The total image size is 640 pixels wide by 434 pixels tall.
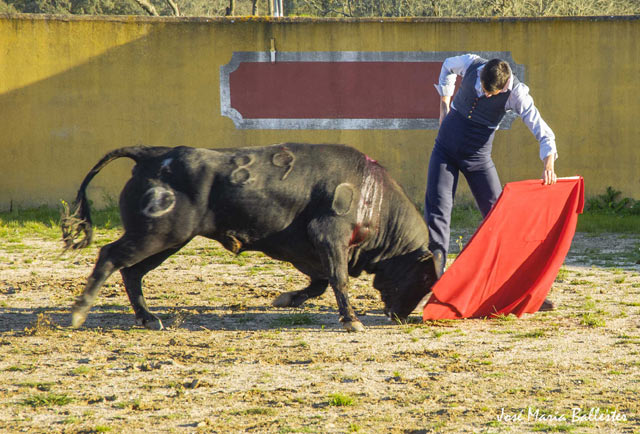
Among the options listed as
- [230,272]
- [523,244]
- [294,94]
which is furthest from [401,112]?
[523,244]

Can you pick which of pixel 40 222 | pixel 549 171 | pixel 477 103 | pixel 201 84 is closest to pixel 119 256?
pixel 477 103

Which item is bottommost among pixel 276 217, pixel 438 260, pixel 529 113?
pixel 438 260

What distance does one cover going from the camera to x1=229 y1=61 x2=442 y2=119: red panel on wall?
11.3 m

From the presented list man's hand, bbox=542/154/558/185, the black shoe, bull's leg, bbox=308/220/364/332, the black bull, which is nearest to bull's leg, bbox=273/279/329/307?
the black bull

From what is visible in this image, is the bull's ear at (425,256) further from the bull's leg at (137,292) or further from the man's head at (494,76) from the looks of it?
the bull's leg at (137,292)

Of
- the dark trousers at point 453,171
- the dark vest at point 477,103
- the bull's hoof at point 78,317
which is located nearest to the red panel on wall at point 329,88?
the dark trousers at point 453,171

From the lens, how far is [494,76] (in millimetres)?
5562

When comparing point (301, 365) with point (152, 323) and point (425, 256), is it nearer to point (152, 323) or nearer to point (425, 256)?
point (152, 323)

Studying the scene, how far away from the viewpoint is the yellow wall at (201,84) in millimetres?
11328

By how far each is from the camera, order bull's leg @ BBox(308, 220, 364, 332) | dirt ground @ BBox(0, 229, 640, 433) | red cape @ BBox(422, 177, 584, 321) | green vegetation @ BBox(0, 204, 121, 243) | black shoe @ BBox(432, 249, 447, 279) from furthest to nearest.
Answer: green vegetation @ BBox(0, 204, 121, 243)
black shoe @ BBox(432, 249, 447, 279)
red cape @ BBox(422, 177, 584, 321)
bull's leg @ BBox(308, 220, 364, 332)
dirt ground @ BBox(0, 229, 640, 433)

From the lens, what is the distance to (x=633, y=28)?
37.2 feet

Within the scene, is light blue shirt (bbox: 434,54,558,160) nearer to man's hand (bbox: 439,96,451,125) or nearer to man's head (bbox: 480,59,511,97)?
man's head (bbox: 480,59,511,97)

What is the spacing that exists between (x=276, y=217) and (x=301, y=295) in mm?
1074

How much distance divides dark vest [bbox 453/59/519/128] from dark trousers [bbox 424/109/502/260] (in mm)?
84
